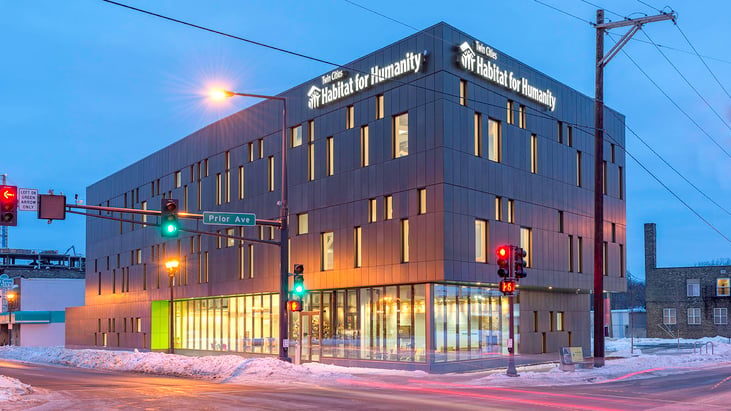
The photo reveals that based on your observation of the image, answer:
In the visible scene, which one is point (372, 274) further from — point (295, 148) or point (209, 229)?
point (209, 229)

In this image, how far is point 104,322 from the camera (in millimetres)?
70312

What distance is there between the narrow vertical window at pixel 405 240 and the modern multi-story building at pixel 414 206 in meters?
0.07

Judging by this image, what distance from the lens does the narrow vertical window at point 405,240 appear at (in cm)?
3603

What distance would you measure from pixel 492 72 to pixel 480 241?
318 inches

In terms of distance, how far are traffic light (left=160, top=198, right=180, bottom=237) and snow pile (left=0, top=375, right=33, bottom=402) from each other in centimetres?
653

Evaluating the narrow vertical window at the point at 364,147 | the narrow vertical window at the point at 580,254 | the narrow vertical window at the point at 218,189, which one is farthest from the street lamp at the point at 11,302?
the narrow vertical window at the point at 580,254

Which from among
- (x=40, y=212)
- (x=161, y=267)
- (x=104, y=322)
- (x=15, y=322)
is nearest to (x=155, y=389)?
(x=40, y=212)

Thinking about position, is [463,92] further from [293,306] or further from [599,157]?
[293,306]

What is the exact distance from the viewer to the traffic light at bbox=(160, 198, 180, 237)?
2672cm

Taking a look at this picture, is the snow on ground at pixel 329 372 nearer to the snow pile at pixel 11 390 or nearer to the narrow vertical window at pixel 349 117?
the snow pile at pixel 11 390

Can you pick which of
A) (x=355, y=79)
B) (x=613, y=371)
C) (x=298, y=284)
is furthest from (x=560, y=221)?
(x=298, y=284)

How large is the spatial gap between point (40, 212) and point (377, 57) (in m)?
18.3

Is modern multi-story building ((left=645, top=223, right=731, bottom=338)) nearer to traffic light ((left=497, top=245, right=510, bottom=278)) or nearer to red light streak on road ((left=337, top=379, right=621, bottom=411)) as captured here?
traffic light ((left=497, top=245, right=510, bottom=278))

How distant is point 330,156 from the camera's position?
41188mm
